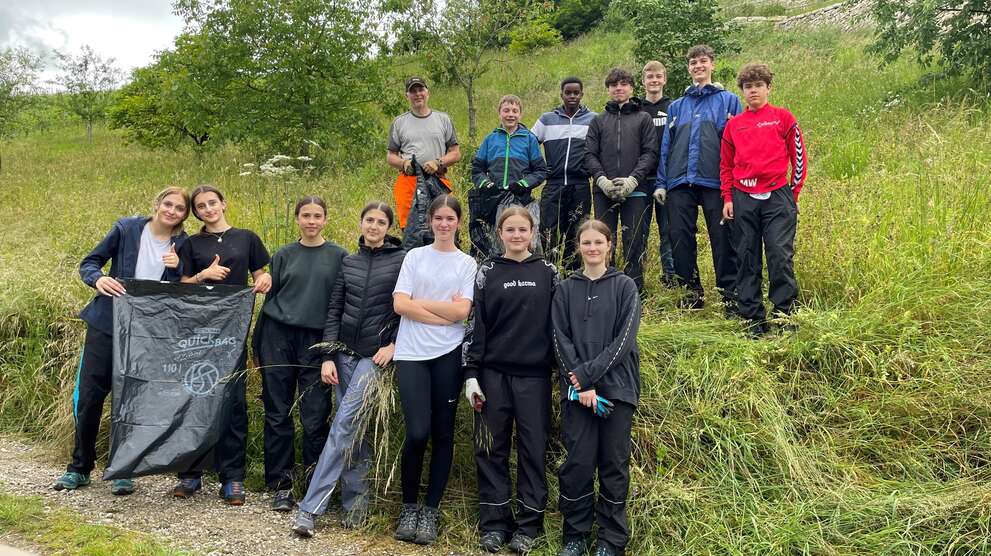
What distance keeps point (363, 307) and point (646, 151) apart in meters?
2.66

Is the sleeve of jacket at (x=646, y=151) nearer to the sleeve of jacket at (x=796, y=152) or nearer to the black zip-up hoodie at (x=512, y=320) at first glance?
the sleeve of jacket at (x=796, y=152)

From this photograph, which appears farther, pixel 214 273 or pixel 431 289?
pixel 214 273

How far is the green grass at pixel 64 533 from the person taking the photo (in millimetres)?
3557

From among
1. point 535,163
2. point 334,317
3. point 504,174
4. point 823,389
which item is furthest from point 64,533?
point 823,389

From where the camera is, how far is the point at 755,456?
162 inches

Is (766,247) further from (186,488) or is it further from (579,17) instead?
(579,17)

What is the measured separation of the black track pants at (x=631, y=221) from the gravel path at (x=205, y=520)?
2.75m

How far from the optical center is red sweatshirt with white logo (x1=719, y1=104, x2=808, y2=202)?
4.84 m

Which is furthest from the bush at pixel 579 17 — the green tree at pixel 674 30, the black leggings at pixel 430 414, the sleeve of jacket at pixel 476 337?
the black leggings at pixel 430 414

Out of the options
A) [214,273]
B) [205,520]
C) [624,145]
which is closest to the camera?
[205,520]

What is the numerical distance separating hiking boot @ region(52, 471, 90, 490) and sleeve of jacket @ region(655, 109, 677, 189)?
14.8ft

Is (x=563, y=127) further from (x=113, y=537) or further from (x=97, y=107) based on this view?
(x=97, y=107)

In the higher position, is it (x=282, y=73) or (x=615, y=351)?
(x=282, y=73)

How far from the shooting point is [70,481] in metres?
4.44
